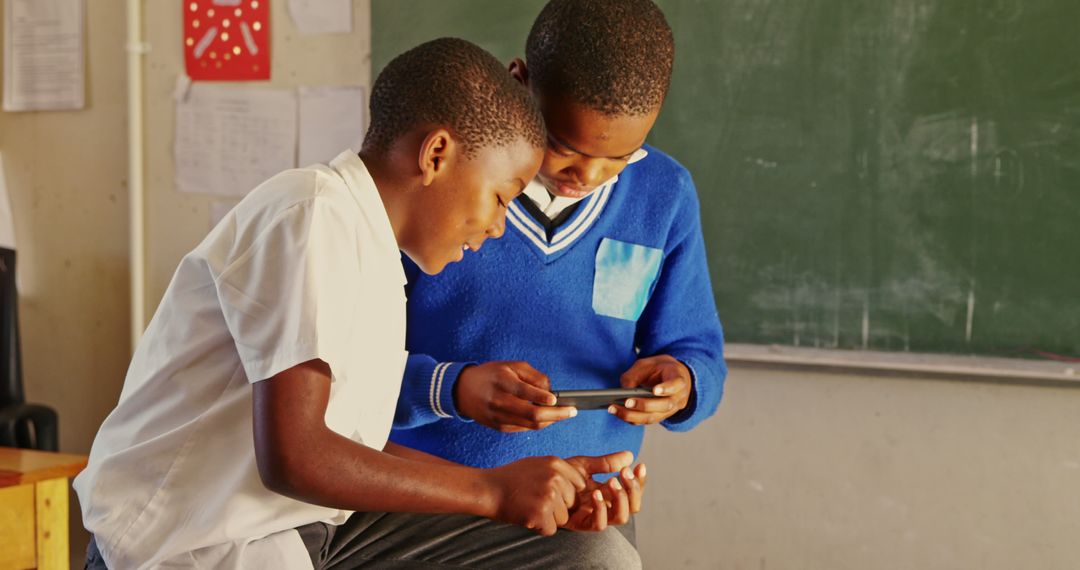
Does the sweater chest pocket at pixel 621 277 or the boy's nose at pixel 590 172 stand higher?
the boy's nose at pixel 590 172

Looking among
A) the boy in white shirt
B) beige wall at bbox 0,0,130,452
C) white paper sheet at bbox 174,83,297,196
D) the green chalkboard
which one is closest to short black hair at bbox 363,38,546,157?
the boy in white shirt

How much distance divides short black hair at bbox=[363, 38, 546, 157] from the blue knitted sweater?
0.35 meters

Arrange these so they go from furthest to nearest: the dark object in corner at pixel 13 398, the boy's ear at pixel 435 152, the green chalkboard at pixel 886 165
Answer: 1. the dark object in corner at pixel 13 398
2. the green chalkboard at pixel 886 165
3. the boy's ear at pixel 435 152

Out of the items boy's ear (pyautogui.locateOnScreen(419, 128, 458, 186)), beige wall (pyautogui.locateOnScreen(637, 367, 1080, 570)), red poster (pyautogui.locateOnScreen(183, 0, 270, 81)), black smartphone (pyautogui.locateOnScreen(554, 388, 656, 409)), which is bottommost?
beige wall (pyautogui.locateOnScreen(637, 367, 1080, 570))

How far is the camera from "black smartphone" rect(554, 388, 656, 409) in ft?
4.26

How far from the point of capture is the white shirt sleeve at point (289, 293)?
0.96 m

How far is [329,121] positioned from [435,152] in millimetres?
1885

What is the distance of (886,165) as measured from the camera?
93.9 inches

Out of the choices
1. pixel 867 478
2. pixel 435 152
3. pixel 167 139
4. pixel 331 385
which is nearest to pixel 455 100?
pixel 435 152

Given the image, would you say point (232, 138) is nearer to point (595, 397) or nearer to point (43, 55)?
point (43, 55)

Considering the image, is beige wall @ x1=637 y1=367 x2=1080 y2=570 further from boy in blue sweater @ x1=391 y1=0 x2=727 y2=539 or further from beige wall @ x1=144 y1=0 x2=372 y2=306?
beige wall @ x1=144 y1=0 x2=372 y2=306

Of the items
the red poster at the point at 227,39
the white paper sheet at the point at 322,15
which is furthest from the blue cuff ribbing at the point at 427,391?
the red poster at the point at 227,39

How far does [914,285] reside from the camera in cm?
237

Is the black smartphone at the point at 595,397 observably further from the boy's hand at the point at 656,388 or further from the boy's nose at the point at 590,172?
the boy's nose at the point at 590,172
